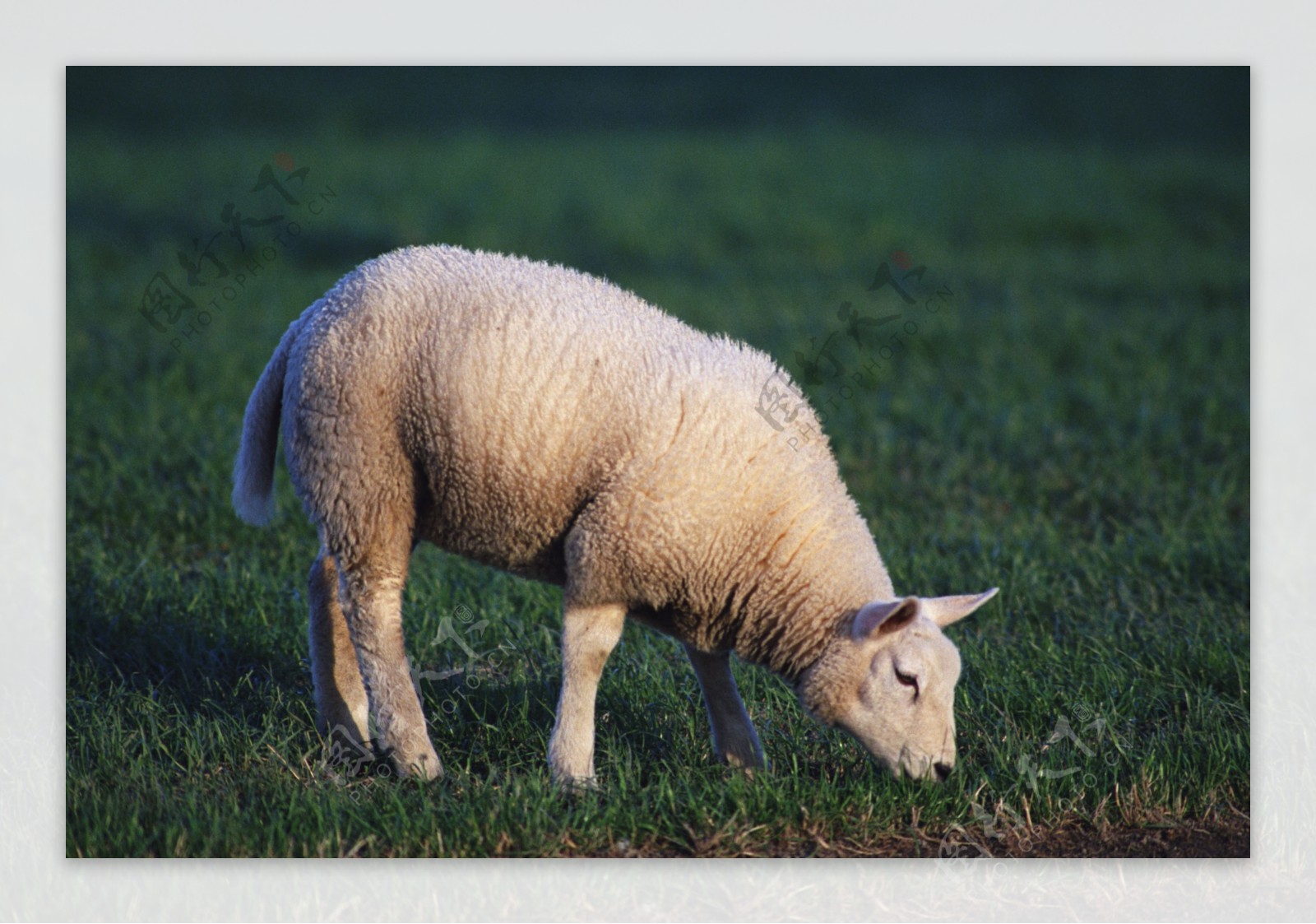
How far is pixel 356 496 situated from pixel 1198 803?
2.33 meters

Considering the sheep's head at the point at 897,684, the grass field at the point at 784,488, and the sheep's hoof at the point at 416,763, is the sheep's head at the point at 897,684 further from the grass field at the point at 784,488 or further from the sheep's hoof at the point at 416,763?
the sheep's hoof at the point at 416,763

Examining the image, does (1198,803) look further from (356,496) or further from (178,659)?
(178,659)

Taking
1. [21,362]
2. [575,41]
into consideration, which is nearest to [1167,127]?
[575,41]

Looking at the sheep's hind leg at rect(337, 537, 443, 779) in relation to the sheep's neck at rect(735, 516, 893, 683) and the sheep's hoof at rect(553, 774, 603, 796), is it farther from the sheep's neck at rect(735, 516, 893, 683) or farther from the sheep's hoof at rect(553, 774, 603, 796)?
the sheep's neck at rect(735, 516, 893, 683)

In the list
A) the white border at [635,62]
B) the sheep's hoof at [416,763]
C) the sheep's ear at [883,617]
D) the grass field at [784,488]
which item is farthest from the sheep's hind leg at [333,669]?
the sheep's ear at [883,617]

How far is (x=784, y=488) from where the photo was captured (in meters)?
3.58

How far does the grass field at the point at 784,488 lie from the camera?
12.2ft

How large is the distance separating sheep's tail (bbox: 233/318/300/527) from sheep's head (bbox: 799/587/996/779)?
1.56m

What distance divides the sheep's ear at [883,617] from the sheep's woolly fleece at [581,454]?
98 millimetres

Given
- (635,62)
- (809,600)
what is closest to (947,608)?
(809,600)

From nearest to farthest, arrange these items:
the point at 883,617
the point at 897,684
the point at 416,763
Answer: the point at 883,617 → the point at 897,684 → the point at 416,763

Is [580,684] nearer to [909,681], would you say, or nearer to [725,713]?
[725,713]

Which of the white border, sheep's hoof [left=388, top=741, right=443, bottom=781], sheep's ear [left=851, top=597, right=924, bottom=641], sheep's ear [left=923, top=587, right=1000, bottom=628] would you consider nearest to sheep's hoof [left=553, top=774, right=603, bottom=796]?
the white border

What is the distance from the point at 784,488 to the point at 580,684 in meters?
0.70
